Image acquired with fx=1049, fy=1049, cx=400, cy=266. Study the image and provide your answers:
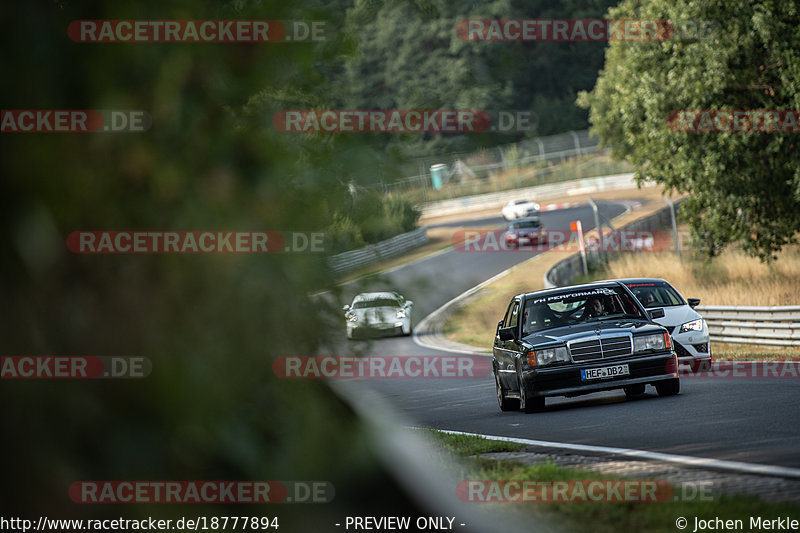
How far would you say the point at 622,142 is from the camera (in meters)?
60.5

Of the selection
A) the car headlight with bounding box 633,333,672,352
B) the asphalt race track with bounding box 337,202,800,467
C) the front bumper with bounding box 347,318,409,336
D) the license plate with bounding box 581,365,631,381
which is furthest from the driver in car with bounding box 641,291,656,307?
the front bumper with bounding box 347,318,409,336

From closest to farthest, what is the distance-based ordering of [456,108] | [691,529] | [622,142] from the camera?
[456,108] → [691,529] → [622,142]

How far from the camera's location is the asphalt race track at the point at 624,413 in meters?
2.91

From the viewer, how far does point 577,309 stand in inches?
581

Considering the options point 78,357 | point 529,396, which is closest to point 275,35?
point 78,357

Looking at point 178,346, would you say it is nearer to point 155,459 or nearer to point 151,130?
point 155,459

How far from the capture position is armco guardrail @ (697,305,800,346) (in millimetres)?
21328

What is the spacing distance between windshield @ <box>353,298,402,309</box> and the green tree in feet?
75.0

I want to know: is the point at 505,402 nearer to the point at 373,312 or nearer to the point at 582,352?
the point at 582,352

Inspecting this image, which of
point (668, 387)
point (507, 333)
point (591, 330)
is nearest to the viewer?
point (591, 330)

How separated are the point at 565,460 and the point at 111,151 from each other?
7.40 m

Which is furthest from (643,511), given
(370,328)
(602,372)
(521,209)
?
(521,209)

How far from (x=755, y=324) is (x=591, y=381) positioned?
10854 millimetres

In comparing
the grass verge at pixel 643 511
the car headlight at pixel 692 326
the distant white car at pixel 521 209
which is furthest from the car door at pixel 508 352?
the distant white car at pixel 521 209
